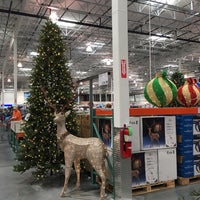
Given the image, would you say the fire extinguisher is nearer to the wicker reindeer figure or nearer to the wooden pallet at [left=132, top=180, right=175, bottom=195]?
the wicker reindeer figure

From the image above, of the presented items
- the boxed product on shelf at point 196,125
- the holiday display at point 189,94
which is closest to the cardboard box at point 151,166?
the boxed product on shelf at point 196,125

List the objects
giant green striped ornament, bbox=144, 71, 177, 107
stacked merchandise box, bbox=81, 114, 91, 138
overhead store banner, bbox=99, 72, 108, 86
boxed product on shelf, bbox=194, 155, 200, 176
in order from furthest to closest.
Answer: stacked merchandise box, bbox=81, 114, 91, 138, boxed product on shelf, bbox=194, 155, 200, 176, giant green striped ornament, bbox=144, 71, 177, 107, overhead store banner, bbox=99, 72, 108, 86

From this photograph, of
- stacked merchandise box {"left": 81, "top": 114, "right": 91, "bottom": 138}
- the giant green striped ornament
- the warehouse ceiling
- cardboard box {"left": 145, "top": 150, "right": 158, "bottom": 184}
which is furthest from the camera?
the warehouse ceiling

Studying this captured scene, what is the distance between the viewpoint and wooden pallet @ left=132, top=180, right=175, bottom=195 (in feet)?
14.2

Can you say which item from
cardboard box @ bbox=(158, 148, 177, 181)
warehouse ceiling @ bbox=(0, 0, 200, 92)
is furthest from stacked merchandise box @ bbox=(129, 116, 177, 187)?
warehouse ceiling @ bbox=(0, 0, 200, 92)

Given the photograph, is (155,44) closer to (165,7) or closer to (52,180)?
(165,7)

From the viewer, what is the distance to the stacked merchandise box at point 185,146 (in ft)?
15.6

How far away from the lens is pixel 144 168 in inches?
173

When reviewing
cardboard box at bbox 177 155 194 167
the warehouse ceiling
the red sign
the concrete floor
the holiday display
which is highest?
the warehouse ceiling

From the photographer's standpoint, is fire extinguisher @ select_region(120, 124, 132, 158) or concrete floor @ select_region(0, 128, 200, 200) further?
concrete floor @ select_region(0, 128, 200, 200)

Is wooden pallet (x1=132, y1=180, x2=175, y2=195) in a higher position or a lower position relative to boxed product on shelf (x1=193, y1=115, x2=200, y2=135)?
lower

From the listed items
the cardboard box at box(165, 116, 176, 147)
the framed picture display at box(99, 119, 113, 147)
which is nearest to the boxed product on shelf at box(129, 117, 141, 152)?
the framed picture display at box(99, 119, 113, 147)

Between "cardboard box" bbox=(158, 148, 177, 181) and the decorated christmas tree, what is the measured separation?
6.00 feet

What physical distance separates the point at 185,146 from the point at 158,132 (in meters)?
0.68
